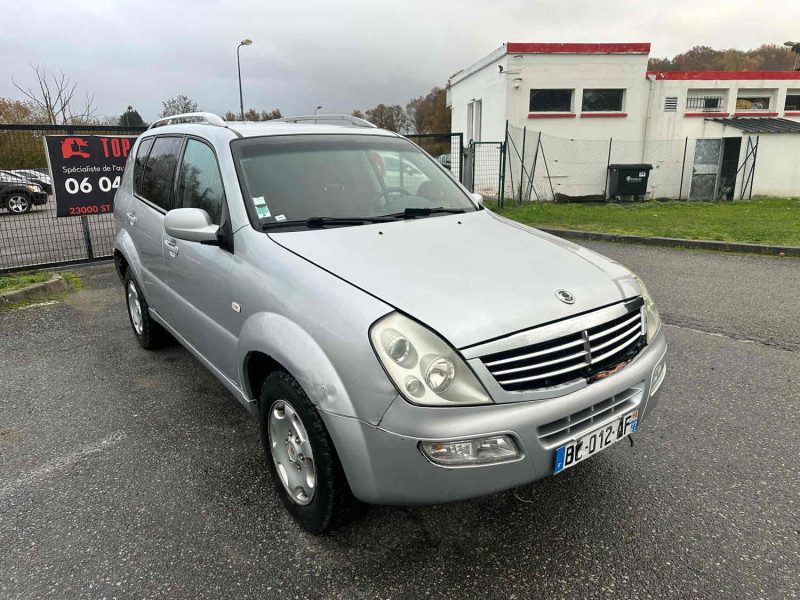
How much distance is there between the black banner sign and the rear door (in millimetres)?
4017

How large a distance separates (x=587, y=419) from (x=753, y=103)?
22.8 m

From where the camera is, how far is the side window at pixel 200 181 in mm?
3080

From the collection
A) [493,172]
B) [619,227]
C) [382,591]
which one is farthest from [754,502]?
[493,172]

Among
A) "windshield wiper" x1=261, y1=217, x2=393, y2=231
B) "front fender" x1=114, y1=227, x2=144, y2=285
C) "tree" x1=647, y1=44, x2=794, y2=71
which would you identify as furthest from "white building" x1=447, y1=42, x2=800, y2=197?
"tree" x1=647, y1=44, x2=794, y2=71

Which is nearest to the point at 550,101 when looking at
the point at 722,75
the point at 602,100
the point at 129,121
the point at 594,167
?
the point at 602,100

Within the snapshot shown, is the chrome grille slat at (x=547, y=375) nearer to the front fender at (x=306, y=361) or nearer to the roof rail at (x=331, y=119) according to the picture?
the front fender at (x=306, y=361)

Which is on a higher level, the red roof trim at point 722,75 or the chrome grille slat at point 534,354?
the red roof trim at point 722,75

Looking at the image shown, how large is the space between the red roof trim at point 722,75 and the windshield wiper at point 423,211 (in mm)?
17077

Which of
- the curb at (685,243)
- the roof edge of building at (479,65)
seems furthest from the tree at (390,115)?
the curb at (685,243)

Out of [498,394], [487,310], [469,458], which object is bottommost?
[469,458]

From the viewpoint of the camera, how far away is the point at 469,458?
1936 mm

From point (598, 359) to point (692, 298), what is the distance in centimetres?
472

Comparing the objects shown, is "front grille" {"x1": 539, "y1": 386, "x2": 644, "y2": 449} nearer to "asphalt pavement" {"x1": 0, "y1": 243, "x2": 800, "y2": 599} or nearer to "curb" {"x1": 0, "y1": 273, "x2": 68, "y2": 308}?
"asphalt pavement" {"x1": 0, "y1": 243, "x2": 800, "y2": 599}

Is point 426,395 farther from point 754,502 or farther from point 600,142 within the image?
point 600,142
